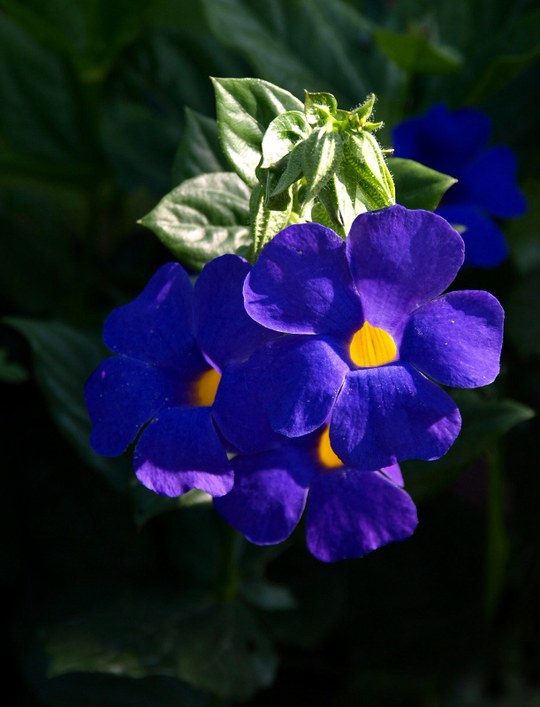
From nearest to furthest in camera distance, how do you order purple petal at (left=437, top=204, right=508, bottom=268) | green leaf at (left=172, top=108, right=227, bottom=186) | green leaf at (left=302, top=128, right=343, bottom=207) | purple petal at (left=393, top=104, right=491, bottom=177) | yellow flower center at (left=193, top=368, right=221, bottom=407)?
green leaf at (left=302, top=128, right=343, bottom=207), yellow flower center at (left=193, top=368, right=221, bottom=407), green leaf at (left=172, top=108, right=227, bottom=186), purple petal at (left=437, top=204, right=508, bottom=268), purple petal at (left=393, top=104, right=491, bottom=177)

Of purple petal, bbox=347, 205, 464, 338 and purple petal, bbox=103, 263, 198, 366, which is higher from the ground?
purple petal, bbox=347, 205, 464, 338

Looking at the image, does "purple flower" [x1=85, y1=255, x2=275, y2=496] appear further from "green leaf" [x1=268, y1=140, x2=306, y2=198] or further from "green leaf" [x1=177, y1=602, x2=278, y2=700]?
"green leaf" [x1=177, y1=602, x2=278, y2=700]

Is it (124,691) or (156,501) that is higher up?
(156,501)

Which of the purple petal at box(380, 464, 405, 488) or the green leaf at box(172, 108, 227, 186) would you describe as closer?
the purple petal at box(380, 464, 405, 488)

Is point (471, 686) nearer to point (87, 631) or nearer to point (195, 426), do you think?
point (87, 631)

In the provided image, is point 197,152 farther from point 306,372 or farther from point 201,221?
point 306,372

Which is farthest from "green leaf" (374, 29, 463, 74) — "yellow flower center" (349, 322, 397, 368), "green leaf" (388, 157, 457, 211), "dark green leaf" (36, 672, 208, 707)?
"dark green leaf" (36, 672, 208, 707)

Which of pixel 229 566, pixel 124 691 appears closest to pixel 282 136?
pixel 229 566
